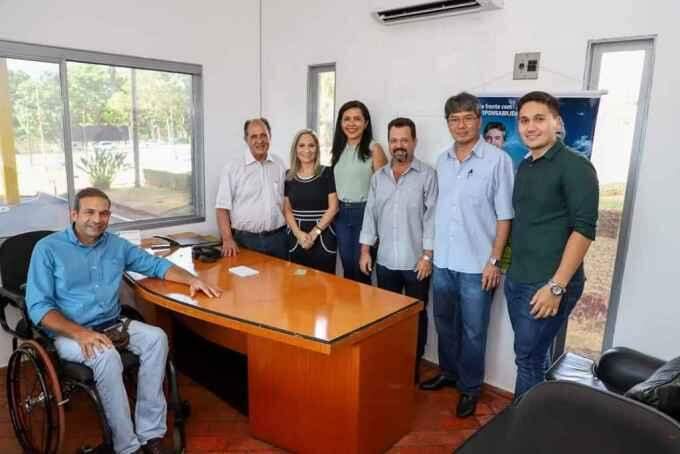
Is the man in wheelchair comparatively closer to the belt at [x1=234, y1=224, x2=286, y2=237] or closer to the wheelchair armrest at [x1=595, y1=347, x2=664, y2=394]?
the belt at [x1=234, y1=224, x2=286, y2=237]

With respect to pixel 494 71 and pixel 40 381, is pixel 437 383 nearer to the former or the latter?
pixel 494 71

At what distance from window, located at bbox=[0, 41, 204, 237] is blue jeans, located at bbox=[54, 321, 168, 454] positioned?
4.41 feet

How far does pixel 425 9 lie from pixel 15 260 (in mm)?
2649

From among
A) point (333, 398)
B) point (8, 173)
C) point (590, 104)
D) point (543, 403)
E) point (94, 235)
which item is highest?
point (590, 104)

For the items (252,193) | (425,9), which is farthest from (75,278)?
(425,9)

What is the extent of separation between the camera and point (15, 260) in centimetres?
263

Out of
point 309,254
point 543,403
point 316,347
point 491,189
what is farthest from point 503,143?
point 543,403

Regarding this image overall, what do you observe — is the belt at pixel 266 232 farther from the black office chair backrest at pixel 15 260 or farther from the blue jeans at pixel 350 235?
the black office chair backrest at pixel 15 260

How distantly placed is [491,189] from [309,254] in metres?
1.25

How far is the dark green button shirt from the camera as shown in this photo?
195 cm

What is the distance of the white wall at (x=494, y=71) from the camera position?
2201 millimetres

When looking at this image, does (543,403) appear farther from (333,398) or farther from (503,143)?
(503,143)

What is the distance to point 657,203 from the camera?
7.30 ft

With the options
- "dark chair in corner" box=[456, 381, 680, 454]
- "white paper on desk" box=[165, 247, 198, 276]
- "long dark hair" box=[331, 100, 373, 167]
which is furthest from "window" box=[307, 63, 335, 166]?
"dark chair in corner" box=[456, 381, 680, 454]
